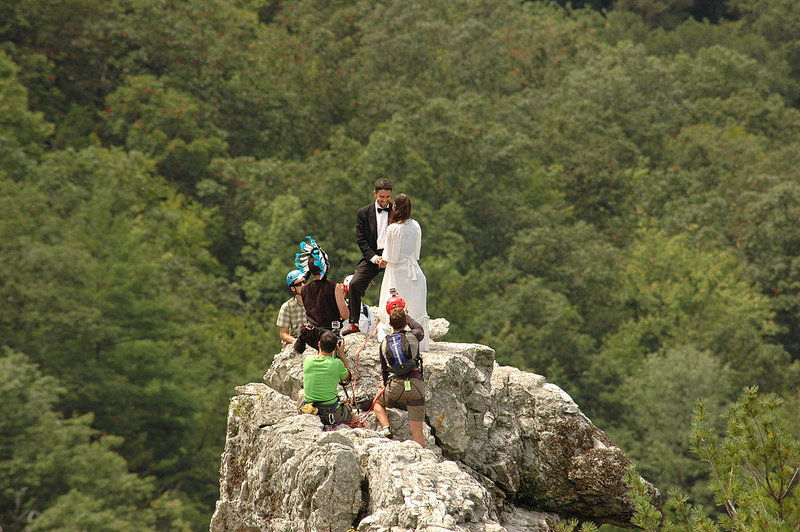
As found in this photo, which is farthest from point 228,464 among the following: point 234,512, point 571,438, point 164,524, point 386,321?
point 164,524

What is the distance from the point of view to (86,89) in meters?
47.9

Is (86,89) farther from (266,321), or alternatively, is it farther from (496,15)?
(496,15)

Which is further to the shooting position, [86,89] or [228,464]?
[86,89]

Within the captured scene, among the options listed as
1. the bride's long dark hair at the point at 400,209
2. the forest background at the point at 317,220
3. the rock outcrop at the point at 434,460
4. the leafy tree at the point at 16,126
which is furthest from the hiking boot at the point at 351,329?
the leafy tree at the point at 16,126

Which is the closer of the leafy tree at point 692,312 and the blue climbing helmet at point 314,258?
the blue climbing helmet at point 314,258

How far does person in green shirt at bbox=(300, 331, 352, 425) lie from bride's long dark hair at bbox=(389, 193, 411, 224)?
165cm

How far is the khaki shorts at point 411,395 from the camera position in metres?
10.7

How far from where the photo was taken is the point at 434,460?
949 cm

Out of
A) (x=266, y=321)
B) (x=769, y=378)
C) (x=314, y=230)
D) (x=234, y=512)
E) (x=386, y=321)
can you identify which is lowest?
(x=769, y=378)

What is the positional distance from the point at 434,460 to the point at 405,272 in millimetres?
3123

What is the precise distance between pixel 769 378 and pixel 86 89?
109 ft

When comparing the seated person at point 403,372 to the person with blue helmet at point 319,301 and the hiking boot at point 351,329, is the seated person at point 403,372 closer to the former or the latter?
the person with blue helmet at point 319,301

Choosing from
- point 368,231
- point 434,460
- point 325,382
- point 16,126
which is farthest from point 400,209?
point 16,126

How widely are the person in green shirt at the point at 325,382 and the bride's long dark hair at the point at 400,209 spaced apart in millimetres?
1652
